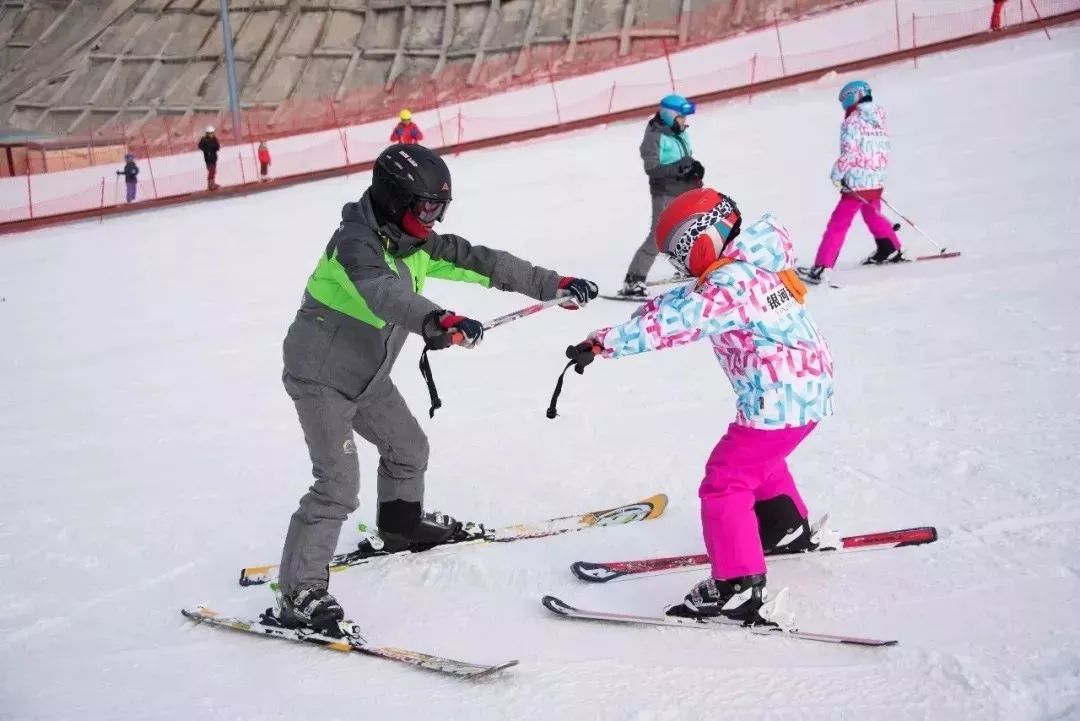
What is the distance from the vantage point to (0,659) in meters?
4.25

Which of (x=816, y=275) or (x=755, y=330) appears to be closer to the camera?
(x=755, y=330)

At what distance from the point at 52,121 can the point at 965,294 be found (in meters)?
32.4

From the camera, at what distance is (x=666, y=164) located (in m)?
9.20

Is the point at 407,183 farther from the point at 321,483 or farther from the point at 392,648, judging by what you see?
the point at 392,648

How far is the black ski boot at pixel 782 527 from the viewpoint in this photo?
164 inches

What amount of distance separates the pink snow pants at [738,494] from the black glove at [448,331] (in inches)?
40.3

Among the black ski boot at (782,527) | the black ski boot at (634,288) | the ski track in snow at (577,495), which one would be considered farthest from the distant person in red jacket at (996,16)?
the black ski boot at (782,527)

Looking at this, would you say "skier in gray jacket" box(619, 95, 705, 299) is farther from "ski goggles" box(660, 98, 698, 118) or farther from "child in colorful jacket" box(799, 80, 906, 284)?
"child in colorful jacket" box(799, 80, 906, 284)

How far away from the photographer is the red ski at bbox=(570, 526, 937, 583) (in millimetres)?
4121

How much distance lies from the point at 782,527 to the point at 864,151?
219 inches

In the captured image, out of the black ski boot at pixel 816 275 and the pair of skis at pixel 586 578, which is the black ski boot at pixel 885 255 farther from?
the pair of skis at pixel 586 578

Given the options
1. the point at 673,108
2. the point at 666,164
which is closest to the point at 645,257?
A: the point at 666,164

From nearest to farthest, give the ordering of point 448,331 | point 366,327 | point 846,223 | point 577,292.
Answer: point 448,331
point 366,327
point 577,292
point 846,223

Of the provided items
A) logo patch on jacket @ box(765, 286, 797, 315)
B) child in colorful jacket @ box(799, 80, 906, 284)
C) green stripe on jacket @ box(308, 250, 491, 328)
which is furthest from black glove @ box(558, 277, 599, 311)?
child in colorful jacket @ box(799, 80, 906, 284)
